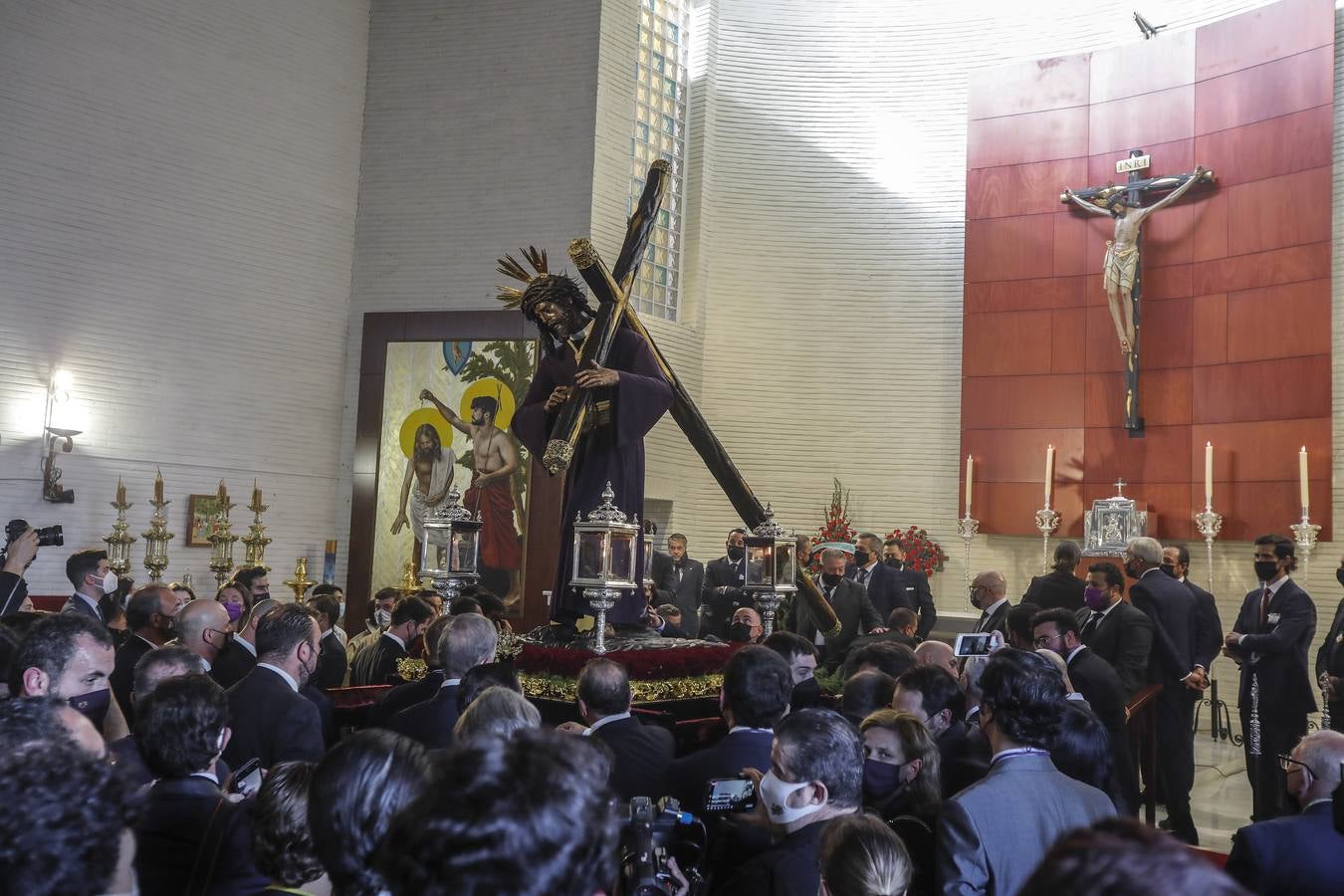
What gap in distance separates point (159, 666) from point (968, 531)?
10.3m

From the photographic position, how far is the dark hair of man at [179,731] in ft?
9.40

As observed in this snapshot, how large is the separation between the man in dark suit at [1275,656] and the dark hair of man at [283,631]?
5857 millimetres

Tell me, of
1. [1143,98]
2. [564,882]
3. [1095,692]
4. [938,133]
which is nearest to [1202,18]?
[1143,98]

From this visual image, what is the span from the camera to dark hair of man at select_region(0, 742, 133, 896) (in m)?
1.66

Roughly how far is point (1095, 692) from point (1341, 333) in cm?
749

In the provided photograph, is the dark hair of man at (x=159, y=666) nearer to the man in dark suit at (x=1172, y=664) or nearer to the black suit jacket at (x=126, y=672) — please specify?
the black suit jacket at (x=126, y=672)

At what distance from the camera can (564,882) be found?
1.40 m

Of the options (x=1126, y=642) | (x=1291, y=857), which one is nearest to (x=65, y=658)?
(x=1291, y=857)

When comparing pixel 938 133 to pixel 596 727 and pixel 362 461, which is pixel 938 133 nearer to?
pixel 362 461

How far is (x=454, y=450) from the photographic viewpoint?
1308 cm

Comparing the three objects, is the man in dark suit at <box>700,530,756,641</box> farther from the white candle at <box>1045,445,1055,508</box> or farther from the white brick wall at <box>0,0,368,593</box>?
the white brick wall at <box>0,0,368,593</box>

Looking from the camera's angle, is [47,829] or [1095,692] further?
[1095,692]

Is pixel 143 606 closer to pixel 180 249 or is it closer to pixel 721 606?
pixel 721 606

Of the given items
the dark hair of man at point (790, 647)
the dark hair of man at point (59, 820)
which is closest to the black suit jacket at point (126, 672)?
the dark hair of man at point (790, 647)
